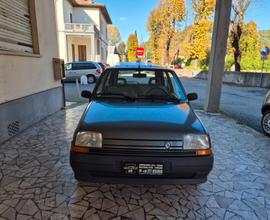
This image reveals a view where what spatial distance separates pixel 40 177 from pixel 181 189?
1.91 meters

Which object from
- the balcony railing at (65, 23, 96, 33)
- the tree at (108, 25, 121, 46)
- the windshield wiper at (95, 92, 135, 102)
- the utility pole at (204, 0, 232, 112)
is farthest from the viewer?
the tree at (108, 25, 121, 46)

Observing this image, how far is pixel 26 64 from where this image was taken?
4863 millimetres

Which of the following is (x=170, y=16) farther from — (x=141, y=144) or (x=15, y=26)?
(x=141, y=144)

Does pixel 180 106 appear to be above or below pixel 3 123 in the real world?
above

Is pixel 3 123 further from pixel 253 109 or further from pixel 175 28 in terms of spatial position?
pixel 175 28

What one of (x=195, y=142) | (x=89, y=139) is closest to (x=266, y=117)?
(x=195, y=142)

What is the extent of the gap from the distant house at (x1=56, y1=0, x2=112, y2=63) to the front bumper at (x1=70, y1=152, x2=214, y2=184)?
858 inches

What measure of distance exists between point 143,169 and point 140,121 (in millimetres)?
501

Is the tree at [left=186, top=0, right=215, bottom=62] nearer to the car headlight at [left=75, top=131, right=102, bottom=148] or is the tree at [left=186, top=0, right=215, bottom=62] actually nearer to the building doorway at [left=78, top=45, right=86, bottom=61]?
the building doorway at [left=78, top=45, right=86, bottom=61]

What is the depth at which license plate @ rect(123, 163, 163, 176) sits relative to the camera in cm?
213

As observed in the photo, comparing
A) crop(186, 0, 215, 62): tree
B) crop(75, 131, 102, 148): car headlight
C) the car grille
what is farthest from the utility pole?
crop(186, 0, 215, 62): tree

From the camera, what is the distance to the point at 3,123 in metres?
4.01

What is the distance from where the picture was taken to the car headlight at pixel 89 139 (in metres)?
2.19

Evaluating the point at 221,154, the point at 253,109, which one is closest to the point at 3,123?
the point at 221,154
